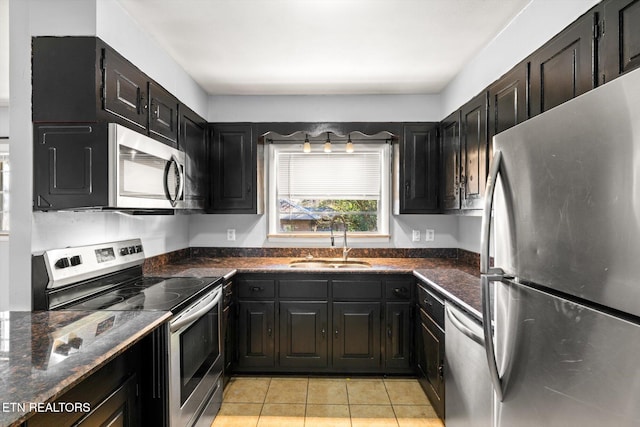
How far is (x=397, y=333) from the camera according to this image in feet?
10.0

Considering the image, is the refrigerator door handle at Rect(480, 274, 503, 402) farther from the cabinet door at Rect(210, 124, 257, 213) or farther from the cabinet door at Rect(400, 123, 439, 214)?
the cabinet door at Rect(210, 124, 257, 213)

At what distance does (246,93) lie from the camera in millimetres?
3607

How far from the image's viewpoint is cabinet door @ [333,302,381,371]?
10.1ft

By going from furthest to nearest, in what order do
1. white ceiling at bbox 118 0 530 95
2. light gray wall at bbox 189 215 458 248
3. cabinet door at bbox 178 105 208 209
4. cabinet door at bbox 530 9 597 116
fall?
1. light gray wall at bbox 189 215 458 248
2. cabinet door at bbox 178 105 208 209
3. white ceiling at bbox 118 0 530 95
4. cabinet door at bbox 530 9 597 116

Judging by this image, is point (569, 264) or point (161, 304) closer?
point (569, 264)

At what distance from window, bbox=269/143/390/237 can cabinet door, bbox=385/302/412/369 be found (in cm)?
95

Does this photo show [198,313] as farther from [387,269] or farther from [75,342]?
[387,269]

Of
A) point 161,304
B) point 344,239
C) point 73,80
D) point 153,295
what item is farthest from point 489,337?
point 344,239

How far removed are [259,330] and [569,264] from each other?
2565mm

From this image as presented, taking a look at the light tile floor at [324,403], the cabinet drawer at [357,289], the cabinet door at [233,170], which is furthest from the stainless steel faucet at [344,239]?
the light tile floor at [324,403]

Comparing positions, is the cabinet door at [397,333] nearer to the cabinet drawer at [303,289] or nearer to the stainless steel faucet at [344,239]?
the cabinet drawer at [303,289]

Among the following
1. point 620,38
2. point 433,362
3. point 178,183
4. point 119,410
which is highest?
point 620,38

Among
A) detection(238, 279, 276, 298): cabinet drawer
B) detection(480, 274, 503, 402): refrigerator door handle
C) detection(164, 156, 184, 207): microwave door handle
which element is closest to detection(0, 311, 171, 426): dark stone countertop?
detection(164, 156, 184, 207): microwave door handle

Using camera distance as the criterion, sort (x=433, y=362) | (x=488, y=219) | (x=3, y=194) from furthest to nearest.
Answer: (x=3, y=194) → (x=433, y=362) → (x=488, y=219)
